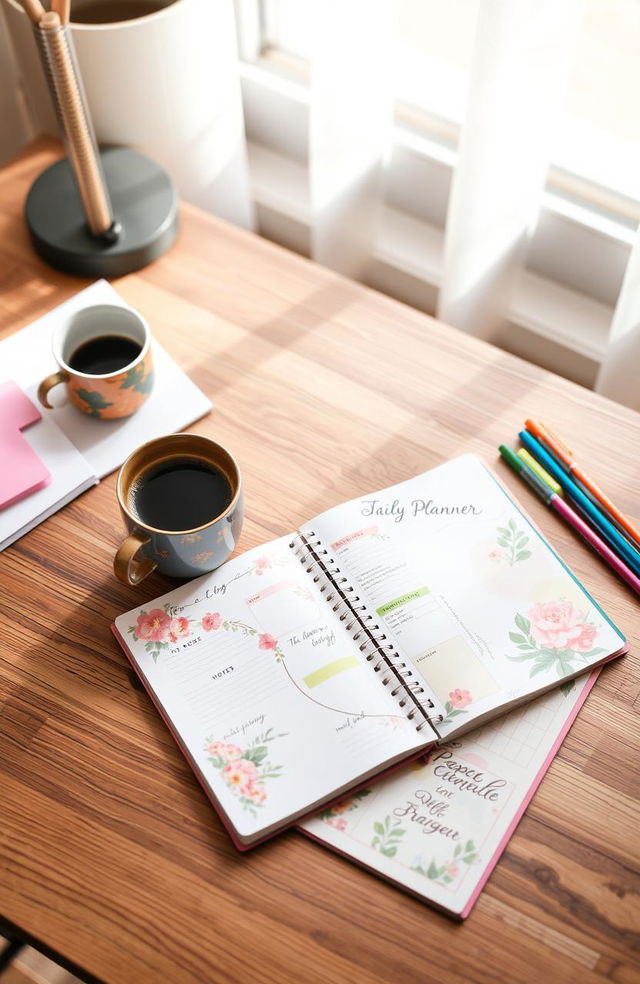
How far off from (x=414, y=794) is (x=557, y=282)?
A: 797 mm

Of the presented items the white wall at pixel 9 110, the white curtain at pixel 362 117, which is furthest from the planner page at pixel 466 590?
the white wall at pixel 9 110

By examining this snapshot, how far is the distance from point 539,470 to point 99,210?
0.54 metres

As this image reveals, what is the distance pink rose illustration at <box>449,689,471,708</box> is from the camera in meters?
0.73

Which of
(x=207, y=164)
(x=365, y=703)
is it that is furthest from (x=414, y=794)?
(x=207, y=164)

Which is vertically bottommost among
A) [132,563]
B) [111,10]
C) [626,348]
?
[626,348]

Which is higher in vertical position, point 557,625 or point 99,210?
point 99,210

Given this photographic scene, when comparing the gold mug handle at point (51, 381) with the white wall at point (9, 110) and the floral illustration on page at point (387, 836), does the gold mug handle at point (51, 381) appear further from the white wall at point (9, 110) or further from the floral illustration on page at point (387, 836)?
the white wall at point (9, 110)

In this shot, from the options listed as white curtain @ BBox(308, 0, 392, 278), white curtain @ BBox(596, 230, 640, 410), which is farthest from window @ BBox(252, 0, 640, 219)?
white curtain @ BBox(596, 230, 640, 410)

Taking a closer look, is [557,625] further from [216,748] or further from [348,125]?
[348,125]

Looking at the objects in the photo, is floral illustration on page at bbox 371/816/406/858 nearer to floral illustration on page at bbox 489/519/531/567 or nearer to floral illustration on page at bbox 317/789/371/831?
floral illustration on page at bbox 317/789/371/831

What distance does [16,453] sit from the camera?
→ 869 mm

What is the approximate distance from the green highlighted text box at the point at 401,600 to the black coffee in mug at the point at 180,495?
6.4 inches

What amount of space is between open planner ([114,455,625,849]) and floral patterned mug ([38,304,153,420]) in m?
0.20

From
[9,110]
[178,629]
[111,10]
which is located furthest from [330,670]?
[9,110]
